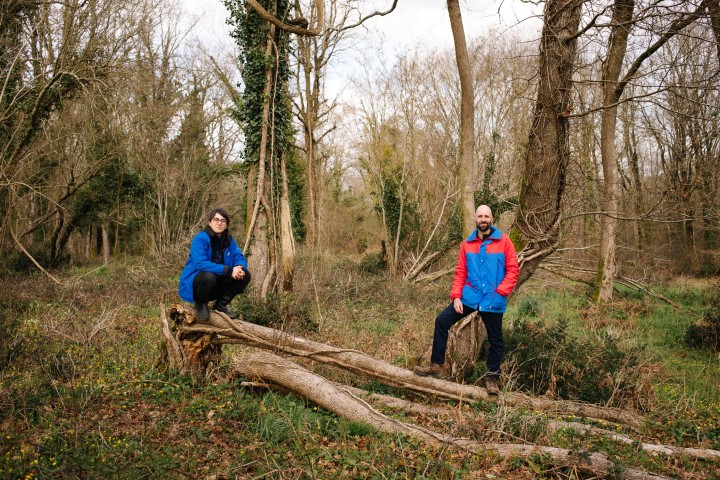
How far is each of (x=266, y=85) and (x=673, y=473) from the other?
29.4ft

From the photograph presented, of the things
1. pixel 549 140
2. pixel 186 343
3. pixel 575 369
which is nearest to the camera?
pixel 186 343

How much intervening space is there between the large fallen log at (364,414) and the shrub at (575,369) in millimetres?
1790

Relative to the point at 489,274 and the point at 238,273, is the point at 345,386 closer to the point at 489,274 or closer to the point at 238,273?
the point at 238,273

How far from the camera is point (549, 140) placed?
22.8ft

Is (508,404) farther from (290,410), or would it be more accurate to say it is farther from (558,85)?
(558,85)

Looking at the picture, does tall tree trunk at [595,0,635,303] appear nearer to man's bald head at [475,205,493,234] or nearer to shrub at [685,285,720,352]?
shrub at [685,285,720,352]

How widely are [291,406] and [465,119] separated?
5.56m

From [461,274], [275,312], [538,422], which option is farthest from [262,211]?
[538,422]

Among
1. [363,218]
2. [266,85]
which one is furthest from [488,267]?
[363,218]

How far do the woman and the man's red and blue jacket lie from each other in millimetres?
2571

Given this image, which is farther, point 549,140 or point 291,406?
point 549,140

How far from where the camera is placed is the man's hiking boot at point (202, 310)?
553 centimetres

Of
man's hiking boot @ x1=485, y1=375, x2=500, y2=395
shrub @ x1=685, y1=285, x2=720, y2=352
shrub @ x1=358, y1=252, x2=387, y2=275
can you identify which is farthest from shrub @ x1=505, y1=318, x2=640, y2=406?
shrub @ x1=358, y1=252, x2=387, y2=275

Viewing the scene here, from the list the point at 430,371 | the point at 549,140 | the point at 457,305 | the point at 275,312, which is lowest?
the point at 430,371
